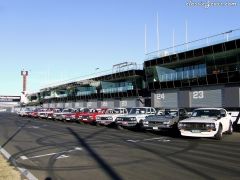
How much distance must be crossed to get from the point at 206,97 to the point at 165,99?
826cm

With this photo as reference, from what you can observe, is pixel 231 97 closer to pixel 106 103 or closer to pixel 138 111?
pixel 138 111

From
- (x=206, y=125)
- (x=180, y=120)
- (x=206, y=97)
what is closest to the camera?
(x=206, y=125)

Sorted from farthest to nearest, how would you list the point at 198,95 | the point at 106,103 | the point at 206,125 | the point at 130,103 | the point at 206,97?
the point at 106,103 → the point at 130,103 → the point at 198,95 → the point at 206,97 → the point at 206,125

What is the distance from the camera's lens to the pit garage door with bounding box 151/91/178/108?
53156mm

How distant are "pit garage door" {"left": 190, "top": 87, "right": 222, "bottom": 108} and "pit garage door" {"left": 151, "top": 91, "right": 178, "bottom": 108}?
11.0ft

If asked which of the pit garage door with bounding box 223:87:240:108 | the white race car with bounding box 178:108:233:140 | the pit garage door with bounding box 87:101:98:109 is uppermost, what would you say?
the pit garage door with bounding box 87:101:98:109

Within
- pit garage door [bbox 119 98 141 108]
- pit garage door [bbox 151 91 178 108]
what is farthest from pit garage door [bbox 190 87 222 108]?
pit garage door [bbox 119 98 141 108]

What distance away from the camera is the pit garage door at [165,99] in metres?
53.2

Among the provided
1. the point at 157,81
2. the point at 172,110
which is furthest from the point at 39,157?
the point at 157,81

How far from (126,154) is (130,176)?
4.18 m

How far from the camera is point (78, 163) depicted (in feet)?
39.5

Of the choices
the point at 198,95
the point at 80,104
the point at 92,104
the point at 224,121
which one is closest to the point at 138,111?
the point at 224,121

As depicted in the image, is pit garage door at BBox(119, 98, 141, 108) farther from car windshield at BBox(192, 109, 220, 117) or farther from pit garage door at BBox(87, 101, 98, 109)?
car windshield at BBox(192, 109, 220, 117)

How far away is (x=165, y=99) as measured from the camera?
55.0 metres
